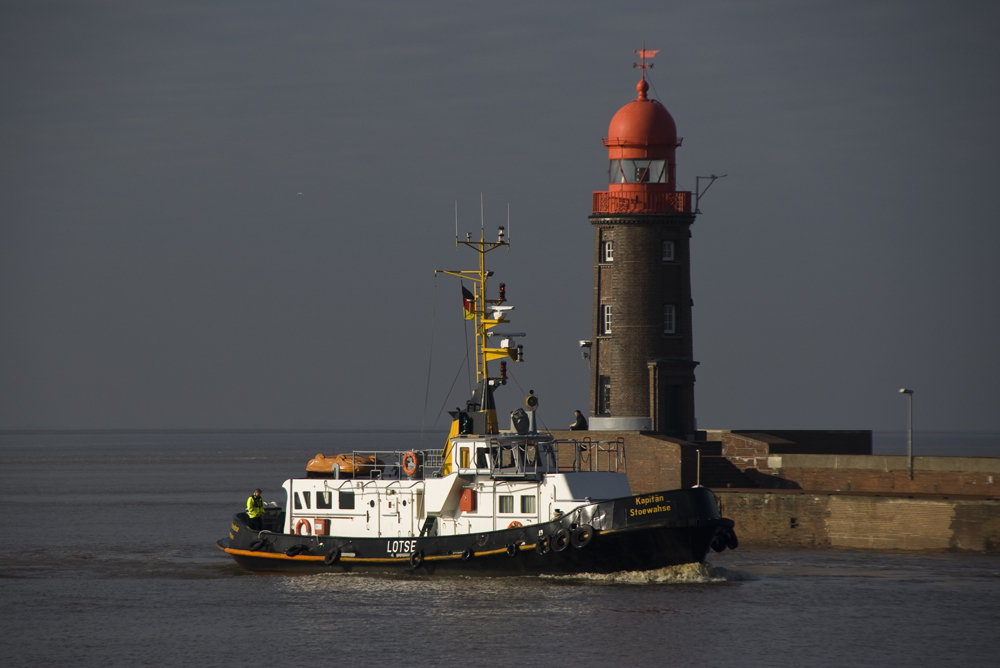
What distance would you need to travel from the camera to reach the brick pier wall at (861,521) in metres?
35.5

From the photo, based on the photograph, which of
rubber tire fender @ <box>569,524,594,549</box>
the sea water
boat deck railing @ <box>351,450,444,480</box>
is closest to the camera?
the sea water

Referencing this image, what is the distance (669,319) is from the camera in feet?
155

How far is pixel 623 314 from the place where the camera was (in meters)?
47.1

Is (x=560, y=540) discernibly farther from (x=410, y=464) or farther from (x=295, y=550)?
(x=295, y=550)

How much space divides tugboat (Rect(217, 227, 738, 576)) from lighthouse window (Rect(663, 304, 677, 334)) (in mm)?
14130

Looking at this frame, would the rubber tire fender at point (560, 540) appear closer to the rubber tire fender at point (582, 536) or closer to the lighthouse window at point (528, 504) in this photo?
the rubber tire fender at point (582, 536)

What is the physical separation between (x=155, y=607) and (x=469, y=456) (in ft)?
27.3

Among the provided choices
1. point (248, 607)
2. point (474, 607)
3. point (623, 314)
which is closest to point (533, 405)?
point (474, 607)

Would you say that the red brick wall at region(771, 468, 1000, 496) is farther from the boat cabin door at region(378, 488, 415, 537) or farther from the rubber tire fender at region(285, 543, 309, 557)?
the rubber tire fender at region(285, 543, 309, 557)

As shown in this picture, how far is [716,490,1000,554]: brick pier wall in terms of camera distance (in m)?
35.5

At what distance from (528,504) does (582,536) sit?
6.20 feet

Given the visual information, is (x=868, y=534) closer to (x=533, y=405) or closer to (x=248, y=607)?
(x=533, y=405)

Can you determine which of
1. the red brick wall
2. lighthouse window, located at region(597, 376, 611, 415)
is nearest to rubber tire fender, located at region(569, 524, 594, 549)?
the red brick wall

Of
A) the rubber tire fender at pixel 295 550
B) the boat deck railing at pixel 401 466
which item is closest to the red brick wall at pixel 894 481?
the boat deck railing at pixel 401 466
